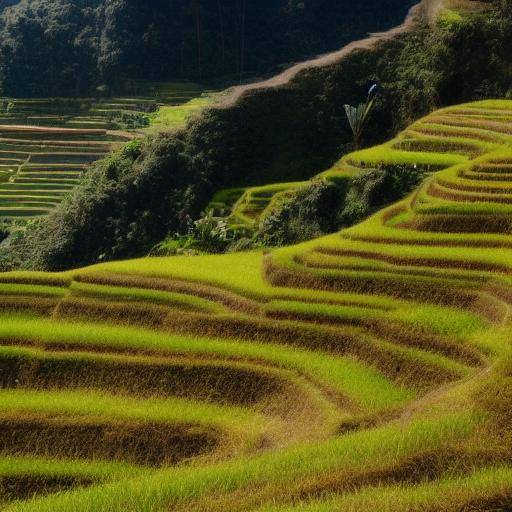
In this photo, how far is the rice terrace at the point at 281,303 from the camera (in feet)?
17.2

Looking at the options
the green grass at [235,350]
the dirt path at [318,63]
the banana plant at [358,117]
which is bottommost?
the green grass at [235,350]

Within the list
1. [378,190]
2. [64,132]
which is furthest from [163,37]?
[378,190]

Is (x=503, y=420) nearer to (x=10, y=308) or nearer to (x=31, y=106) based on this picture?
(x=10, y=308)

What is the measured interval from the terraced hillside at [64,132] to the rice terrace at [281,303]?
0.19 m

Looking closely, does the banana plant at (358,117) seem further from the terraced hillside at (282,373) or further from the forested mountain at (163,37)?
the forested mountain at (163,37)

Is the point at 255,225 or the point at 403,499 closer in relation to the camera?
the point at 403,499

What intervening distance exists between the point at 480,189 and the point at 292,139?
12.4 metres

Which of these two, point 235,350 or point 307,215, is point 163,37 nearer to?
point 307,215

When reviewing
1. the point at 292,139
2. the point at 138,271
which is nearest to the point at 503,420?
the point at 138,271

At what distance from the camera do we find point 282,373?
317 inches

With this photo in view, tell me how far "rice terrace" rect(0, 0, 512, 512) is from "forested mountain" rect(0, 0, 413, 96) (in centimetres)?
764

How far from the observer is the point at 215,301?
988 cm

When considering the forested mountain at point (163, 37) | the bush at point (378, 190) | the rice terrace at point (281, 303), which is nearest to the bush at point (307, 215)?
the rice terrace at point (281, 303)

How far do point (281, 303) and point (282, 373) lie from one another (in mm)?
1427
